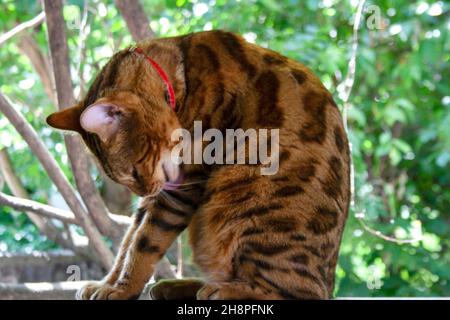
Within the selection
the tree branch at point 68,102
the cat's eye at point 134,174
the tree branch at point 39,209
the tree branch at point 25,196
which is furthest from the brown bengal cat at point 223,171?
the tree branch at point 25,196

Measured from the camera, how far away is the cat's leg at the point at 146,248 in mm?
1181

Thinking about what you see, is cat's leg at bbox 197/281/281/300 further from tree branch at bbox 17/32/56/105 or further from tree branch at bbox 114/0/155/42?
tree branch at bbox 17/32/56/105

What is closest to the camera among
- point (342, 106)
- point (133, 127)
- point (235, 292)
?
point (235, 292)

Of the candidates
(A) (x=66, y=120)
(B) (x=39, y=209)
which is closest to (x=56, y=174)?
(B) (x=39, y=209)

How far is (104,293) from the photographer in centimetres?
116

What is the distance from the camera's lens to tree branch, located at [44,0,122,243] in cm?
149

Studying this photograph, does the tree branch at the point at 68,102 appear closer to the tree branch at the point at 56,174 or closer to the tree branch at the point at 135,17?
the tree branch at the point at 56,174

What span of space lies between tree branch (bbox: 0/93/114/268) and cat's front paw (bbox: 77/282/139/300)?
387mm

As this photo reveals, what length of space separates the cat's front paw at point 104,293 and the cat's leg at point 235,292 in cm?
18

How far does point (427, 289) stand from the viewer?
2.31 m

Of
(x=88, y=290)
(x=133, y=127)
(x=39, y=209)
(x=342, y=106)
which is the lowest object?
(x=88, y=290)

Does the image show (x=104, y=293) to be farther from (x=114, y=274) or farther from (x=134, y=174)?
(x=134, y=174)

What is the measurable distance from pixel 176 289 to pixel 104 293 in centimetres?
13
